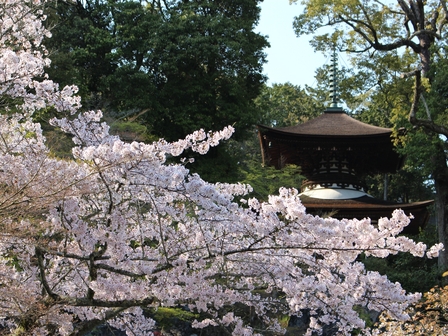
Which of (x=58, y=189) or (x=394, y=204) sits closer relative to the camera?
(x=58, y=189)

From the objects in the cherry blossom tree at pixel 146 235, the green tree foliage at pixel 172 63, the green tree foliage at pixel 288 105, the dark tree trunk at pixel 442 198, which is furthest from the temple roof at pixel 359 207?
the green tree foliage at pixel 288 105

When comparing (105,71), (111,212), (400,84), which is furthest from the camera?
(105,71)

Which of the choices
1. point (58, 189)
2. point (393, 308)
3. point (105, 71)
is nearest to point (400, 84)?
point (105, 71)

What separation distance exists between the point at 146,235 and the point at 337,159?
29.8ft

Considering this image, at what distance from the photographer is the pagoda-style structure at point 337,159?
12406 mm

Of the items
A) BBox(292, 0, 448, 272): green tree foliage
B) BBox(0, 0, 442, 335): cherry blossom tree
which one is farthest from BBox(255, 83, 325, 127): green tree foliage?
BBox(0, 0, 442, 335): cherry blossom tree

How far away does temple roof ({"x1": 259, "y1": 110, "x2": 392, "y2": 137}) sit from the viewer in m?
12.8

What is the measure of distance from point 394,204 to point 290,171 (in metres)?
2.29

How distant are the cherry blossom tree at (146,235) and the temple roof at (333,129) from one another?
765 centimetres

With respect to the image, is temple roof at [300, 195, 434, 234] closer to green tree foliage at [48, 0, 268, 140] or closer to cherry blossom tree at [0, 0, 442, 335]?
green tree foliage at [48, 0, 268, 140]

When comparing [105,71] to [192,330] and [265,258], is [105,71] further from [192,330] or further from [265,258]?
[265,258]

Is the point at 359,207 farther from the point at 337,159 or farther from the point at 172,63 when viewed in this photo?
the point at 172,63

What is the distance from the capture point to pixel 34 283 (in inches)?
200

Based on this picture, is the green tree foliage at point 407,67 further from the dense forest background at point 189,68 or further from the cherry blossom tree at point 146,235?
the cherry blossom tree at point 146,235
